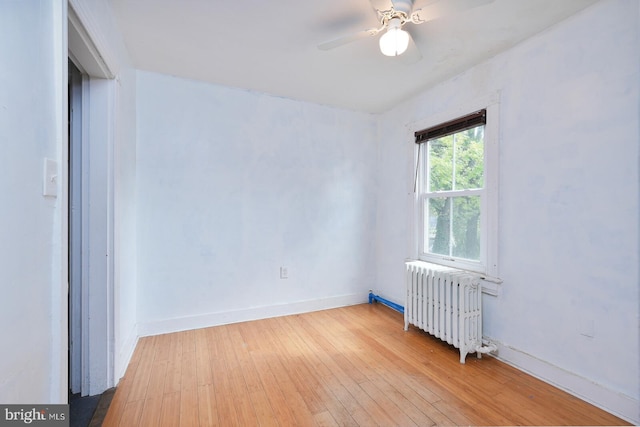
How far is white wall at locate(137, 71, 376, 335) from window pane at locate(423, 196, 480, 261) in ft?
2.85

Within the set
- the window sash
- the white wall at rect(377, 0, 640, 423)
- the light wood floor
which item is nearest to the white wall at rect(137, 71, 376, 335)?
the light wood floor

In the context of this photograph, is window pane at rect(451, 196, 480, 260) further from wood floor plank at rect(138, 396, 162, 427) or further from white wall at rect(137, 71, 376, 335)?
wood floor plank at rect(138, 396, 162, 427)

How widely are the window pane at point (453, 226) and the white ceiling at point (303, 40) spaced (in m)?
1.21

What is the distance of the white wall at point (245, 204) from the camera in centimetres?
268

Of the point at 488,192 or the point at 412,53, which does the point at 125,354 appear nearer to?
the point at 412,53

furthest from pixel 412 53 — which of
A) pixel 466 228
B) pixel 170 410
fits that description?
pixel 170 410

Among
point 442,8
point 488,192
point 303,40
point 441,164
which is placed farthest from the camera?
point 441,164

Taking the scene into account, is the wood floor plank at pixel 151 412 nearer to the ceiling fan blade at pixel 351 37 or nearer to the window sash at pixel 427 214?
the ceiling fan blade at pixel 351 37

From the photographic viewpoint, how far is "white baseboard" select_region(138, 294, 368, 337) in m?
2.68

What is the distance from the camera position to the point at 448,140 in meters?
2.80

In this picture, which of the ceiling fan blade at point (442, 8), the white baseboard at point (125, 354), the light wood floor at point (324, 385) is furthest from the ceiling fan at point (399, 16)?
the white baseboard at point (125, 354)

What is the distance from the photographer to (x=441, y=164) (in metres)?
2.90
